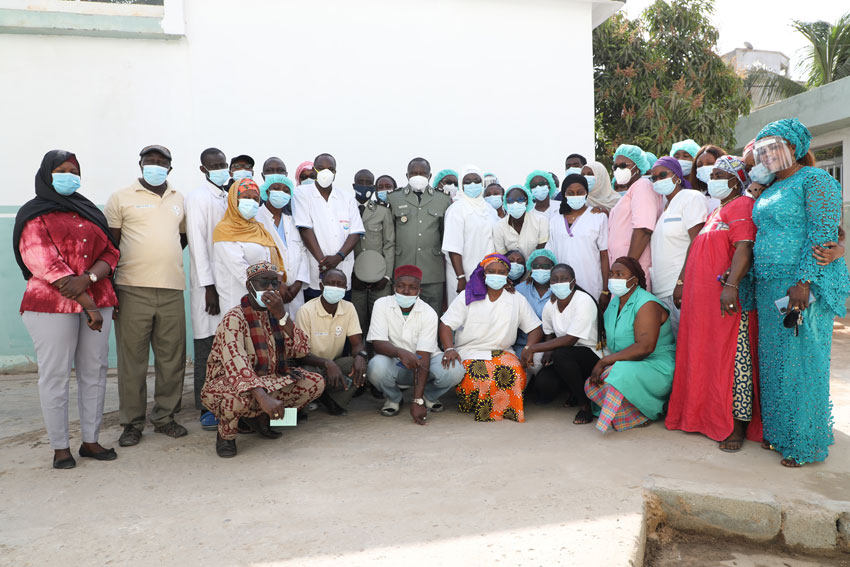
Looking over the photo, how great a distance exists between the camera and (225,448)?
12.2 ft

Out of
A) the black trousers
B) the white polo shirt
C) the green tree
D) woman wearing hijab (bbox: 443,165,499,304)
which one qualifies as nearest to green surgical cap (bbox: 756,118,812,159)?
the black trousers

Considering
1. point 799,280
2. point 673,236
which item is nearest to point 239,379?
point 673,236

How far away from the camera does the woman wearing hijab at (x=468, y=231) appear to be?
5242 mm

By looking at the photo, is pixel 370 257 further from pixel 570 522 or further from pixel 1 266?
pixel 1 266

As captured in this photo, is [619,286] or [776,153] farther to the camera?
[619,286]

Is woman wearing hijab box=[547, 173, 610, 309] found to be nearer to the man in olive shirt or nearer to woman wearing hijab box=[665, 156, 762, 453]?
woman wearing hijab box=[665, 156, 762, 453]

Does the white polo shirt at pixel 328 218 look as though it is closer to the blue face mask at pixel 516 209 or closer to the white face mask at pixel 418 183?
the white face mask at pixel 418 183

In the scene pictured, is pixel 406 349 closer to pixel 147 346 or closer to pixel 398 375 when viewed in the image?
pixel 398 375

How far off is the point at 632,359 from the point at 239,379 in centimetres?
262

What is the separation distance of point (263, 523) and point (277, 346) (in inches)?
57.8

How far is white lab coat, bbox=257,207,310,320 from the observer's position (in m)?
4.79

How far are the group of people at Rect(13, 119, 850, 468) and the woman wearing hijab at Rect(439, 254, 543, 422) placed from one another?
2 centimetres

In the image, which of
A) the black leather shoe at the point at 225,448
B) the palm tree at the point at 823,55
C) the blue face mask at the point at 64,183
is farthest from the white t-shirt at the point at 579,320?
the palm tree at the point at 823,55

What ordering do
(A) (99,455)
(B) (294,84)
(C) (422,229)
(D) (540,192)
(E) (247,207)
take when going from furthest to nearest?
(B) (294,84) → (C) (422,229) → (D) (540,192) → (E) (247,207) → (A) (99,455)
